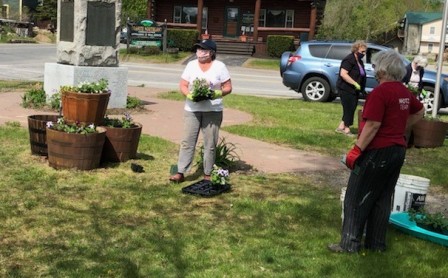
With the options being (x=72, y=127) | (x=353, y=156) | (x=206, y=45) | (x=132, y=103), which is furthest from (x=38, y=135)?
(x=132, y=103)

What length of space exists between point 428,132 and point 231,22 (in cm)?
3232

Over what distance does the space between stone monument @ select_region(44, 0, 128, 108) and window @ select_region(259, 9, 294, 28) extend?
29817 mm

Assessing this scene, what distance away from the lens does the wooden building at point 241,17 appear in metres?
39.4

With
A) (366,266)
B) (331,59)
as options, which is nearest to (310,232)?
(366,266)

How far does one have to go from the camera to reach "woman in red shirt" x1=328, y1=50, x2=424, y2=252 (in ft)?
14.2

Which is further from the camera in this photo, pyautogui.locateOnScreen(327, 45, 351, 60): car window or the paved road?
the paved road

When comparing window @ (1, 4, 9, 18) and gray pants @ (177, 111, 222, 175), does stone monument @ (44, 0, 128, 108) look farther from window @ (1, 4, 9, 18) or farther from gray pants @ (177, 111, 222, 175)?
window @ (1, 4, 9, 18)

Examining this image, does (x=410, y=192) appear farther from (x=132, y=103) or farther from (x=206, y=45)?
(x=132, y=103)

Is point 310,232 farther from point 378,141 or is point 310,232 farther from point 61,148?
point 61,148

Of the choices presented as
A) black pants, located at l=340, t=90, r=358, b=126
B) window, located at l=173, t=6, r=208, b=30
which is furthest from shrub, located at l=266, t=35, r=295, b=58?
black pants, located at l=340, t=90, r=358, b=126

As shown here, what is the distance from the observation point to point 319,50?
16703 mm

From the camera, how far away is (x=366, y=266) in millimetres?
4414

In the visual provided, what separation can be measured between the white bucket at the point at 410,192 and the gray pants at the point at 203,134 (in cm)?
202

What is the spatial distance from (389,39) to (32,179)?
74824 mm
